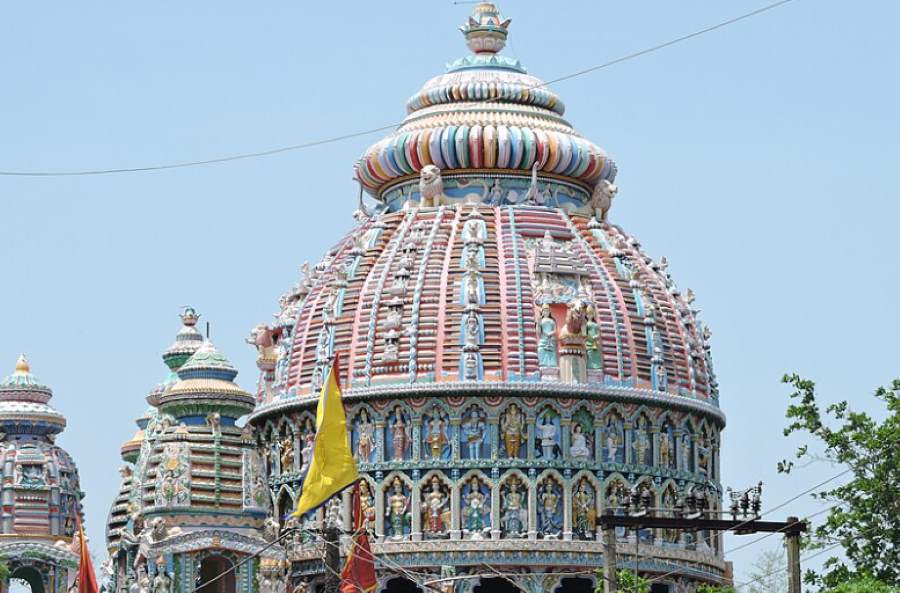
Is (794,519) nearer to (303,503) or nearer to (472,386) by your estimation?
(303,503)

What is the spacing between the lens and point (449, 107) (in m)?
89.7

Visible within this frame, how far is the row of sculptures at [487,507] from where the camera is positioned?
84688 mm

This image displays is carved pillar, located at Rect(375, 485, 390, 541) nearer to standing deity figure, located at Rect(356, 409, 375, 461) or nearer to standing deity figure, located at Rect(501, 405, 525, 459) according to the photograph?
standing deity figure, located at Rect(356, 409, 375, 461)

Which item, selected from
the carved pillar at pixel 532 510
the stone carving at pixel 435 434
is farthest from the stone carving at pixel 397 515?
the carved pillar at pixel 532 510

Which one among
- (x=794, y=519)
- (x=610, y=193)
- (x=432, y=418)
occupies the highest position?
(x=610, y=193)

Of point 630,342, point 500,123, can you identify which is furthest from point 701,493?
point 500,123

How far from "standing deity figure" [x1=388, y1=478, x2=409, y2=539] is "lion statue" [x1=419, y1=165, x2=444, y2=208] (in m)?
8.63

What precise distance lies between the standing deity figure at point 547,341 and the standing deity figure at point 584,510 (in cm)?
338

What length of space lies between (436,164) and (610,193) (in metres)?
5.19

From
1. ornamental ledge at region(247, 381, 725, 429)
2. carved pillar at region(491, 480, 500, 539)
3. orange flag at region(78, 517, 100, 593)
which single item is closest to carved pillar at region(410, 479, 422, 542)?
carved pillar at region(491, 480, 500, 539)

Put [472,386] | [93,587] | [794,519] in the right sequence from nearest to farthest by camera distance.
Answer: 1. [794,519]
2. [93,587]
3. [472,386]

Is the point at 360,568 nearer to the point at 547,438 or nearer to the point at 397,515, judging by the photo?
the point at 397,515

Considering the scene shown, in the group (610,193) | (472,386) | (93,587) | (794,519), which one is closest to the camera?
(794,519)

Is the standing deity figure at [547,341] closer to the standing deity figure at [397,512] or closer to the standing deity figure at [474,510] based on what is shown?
the standing deity figure at [474,510]
